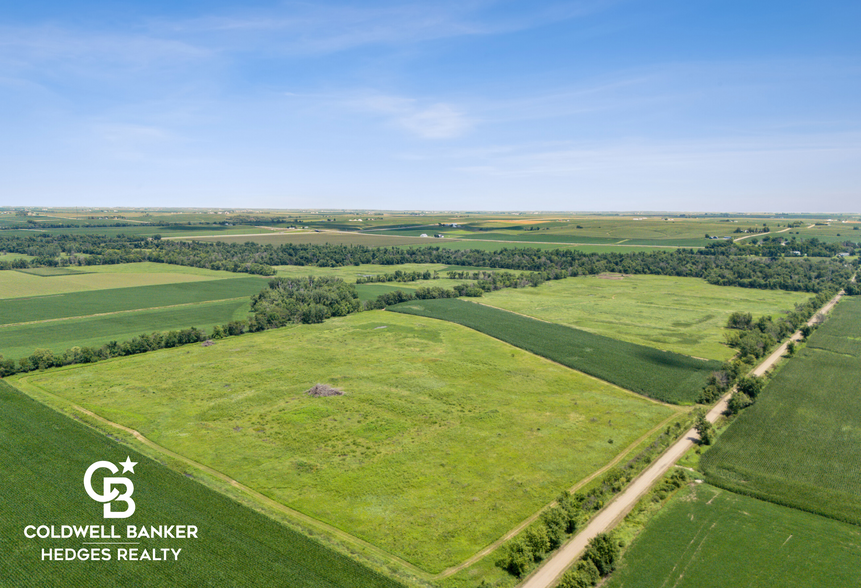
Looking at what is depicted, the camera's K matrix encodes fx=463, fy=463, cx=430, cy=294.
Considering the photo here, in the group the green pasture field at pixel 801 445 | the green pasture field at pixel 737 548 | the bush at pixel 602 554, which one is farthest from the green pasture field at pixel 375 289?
the bush at pixel 602 554

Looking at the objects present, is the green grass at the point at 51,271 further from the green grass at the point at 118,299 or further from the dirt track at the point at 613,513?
the dirt track at the point at 613,513

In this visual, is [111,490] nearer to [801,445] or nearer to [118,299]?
[801,445]

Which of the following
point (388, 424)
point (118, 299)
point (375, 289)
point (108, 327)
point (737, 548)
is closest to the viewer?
point (737, 548)

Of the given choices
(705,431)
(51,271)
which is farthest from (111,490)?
(51,271)

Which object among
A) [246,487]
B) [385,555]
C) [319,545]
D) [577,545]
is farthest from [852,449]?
[246,487]

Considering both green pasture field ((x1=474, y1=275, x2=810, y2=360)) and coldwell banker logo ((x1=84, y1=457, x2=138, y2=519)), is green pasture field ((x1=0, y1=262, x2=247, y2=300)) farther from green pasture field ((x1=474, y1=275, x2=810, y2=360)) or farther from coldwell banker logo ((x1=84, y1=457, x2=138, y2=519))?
coldwell banker logo ((x1=84, y1=457, x2=138, y2=519))
